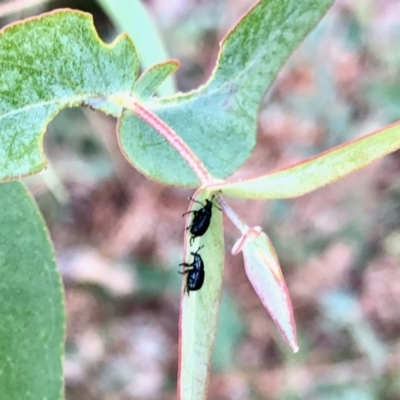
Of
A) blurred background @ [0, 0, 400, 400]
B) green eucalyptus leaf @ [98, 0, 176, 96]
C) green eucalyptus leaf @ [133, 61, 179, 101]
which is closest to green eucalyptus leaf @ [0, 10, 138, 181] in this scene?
green eucalyptus leaf @ [133, 61, 179, 101]

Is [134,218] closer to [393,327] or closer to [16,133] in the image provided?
[393,327]

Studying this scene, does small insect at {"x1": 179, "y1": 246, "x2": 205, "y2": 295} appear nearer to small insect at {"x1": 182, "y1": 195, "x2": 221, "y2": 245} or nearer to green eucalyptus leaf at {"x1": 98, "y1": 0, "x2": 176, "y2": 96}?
small insect at {"x1": 182, "y1": 195, "x2": 221, "y2": 245}

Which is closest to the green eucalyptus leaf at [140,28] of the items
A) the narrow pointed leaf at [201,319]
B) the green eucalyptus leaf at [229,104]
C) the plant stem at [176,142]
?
the green eucalyptus leaf at [229,104]

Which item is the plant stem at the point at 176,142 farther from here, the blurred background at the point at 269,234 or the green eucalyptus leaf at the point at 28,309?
the blurred background at the point at 269,234

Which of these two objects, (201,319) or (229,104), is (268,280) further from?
(229,104)

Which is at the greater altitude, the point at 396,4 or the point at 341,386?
the point at 396,4

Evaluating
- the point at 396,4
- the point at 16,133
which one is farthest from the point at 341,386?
the point at 16,133
